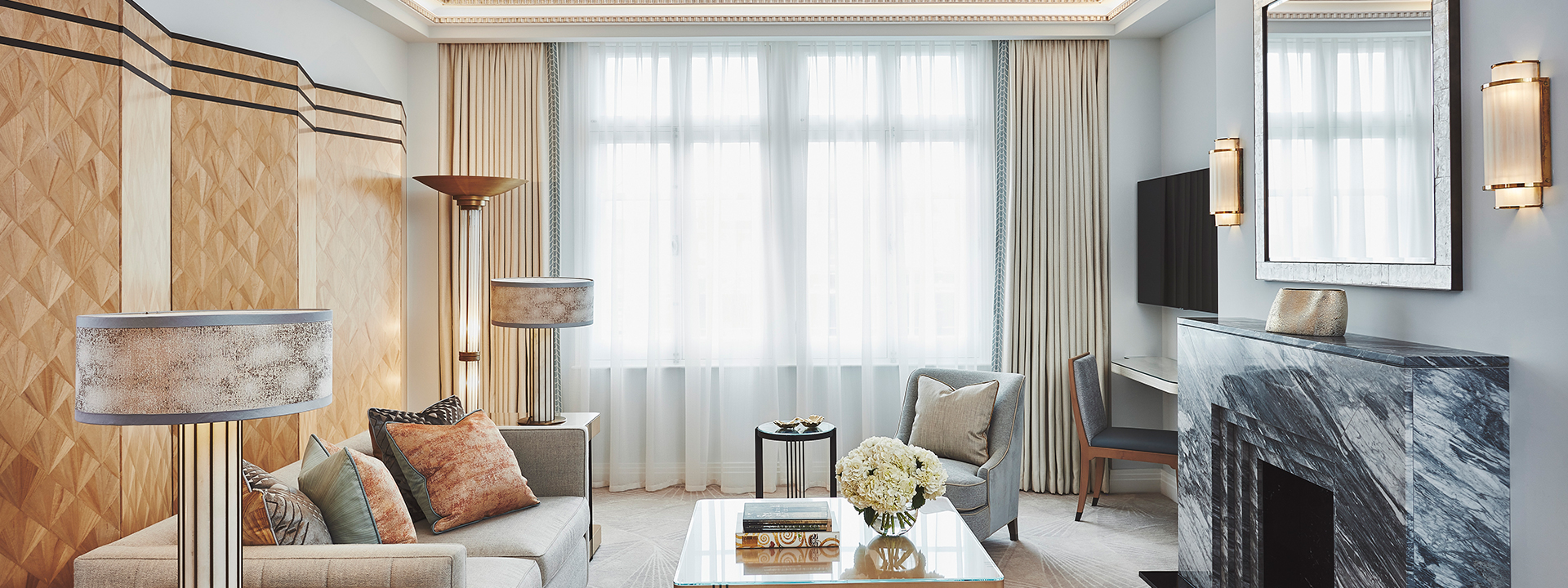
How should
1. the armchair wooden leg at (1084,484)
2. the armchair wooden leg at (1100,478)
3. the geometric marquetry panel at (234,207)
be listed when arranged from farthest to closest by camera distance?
the armchair wooden leg at (1100,478) → the armchair wooden leg at (1084,484) → the geometric marquetry panel at (234,207)

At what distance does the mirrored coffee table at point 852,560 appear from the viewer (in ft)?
7.30

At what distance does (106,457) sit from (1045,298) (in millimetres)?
4183

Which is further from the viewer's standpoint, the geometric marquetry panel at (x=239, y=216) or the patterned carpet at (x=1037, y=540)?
the patterned carpet at (x=1037, y=540)

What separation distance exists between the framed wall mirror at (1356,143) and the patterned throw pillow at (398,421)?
3.18m

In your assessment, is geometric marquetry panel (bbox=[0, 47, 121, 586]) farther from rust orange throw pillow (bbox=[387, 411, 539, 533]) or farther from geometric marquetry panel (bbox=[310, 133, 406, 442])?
geometric marquetry panel (bbox=[310, 133, 406, 442])

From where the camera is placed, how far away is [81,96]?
7.32 ft

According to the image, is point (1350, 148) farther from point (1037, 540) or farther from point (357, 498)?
point (357, 498)

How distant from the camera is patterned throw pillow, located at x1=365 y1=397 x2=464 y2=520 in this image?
268 centimetres

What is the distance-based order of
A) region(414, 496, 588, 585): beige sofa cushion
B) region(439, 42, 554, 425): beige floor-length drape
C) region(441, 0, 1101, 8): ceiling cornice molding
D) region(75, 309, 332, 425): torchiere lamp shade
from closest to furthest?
region(75, 309, 332, 425): torchiere lamp shade
region(414, 496, 588, 585): beige sofa cushion
region(441, 0, 1101, 8): ceiling cornice molding
region(439, 42, 554, 425): beige floor-length drape

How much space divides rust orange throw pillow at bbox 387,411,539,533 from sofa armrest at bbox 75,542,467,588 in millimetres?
738

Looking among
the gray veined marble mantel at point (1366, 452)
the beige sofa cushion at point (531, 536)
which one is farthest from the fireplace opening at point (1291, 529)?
the beige sofa cushion at point (531, 536)

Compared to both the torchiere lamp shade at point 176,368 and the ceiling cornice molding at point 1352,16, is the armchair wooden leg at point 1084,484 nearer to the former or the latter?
the ceiling cornice molding at point 1352,16

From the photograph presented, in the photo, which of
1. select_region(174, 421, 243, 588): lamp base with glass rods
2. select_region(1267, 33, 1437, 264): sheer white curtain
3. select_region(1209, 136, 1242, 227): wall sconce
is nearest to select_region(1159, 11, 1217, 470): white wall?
select_region(1209, 136, 1242, 227): wall sconce

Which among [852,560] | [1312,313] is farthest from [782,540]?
[1312,313]
